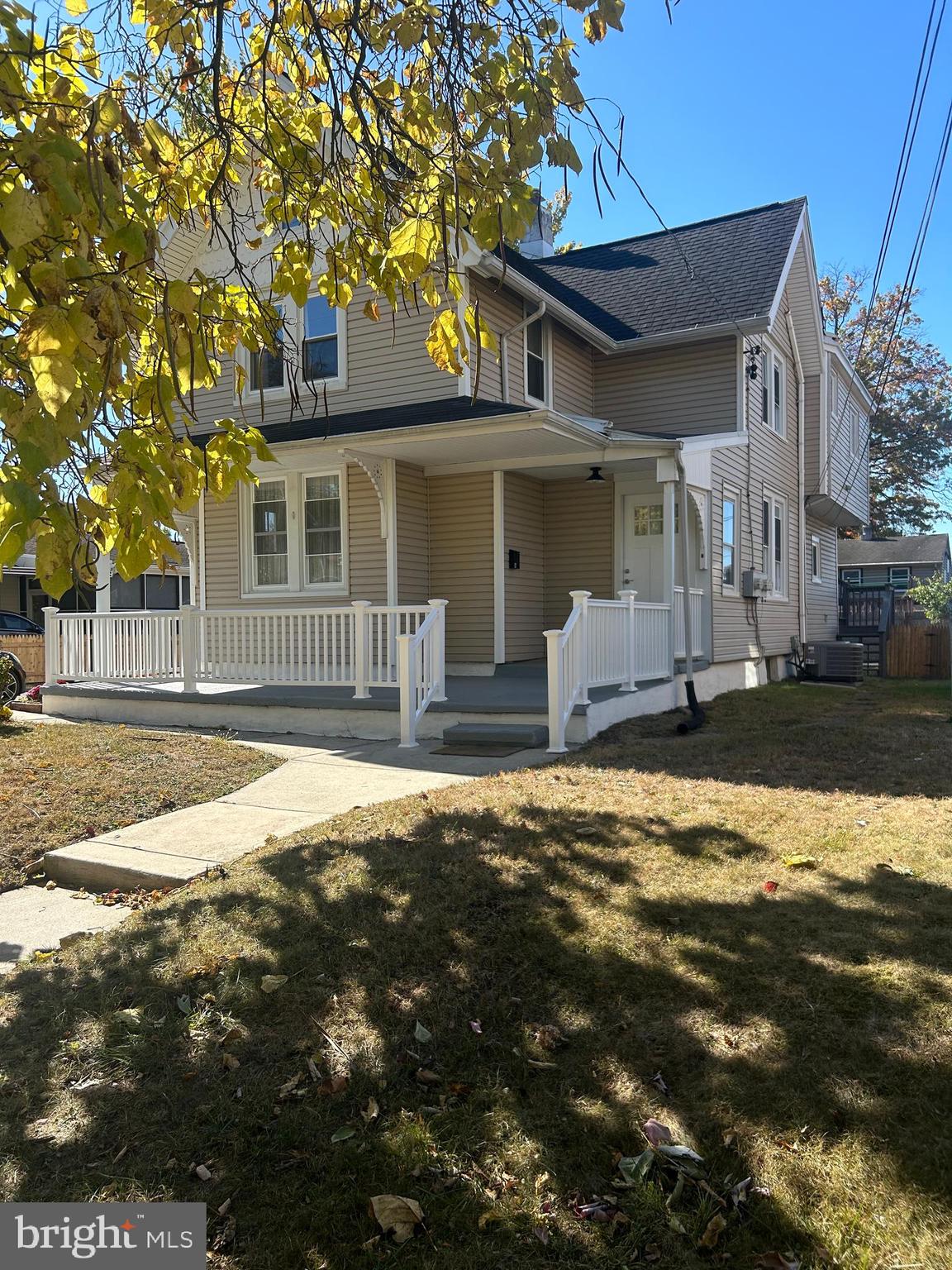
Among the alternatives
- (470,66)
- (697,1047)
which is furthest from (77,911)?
(470,66)

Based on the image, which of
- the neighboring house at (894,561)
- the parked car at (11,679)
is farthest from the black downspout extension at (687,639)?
the neighboring house at (894,561)

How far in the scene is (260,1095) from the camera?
9.14ft

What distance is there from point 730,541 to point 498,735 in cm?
746

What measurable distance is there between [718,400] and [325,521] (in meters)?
6.50

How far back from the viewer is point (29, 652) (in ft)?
57.4

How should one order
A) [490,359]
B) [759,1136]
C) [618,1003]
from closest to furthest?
[759,1136] < [618,1003] < [490,359]

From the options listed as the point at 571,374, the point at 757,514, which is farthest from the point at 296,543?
the point at 757,514

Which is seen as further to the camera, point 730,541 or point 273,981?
point 730,541

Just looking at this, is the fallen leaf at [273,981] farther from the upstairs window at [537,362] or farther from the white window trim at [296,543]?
the upstairs window at [537,362]

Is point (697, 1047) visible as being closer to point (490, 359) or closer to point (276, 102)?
point (276, 102)

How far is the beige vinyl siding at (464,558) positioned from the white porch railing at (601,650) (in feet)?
8.38

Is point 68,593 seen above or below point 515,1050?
above

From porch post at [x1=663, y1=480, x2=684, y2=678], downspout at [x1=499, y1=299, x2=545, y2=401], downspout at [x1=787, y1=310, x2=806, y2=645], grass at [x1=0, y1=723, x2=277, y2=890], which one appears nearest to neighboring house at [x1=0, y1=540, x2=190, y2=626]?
downspout at [x1=499, y1=299, x2=545, y2=401]

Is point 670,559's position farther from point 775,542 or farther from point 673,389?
point 775,542
